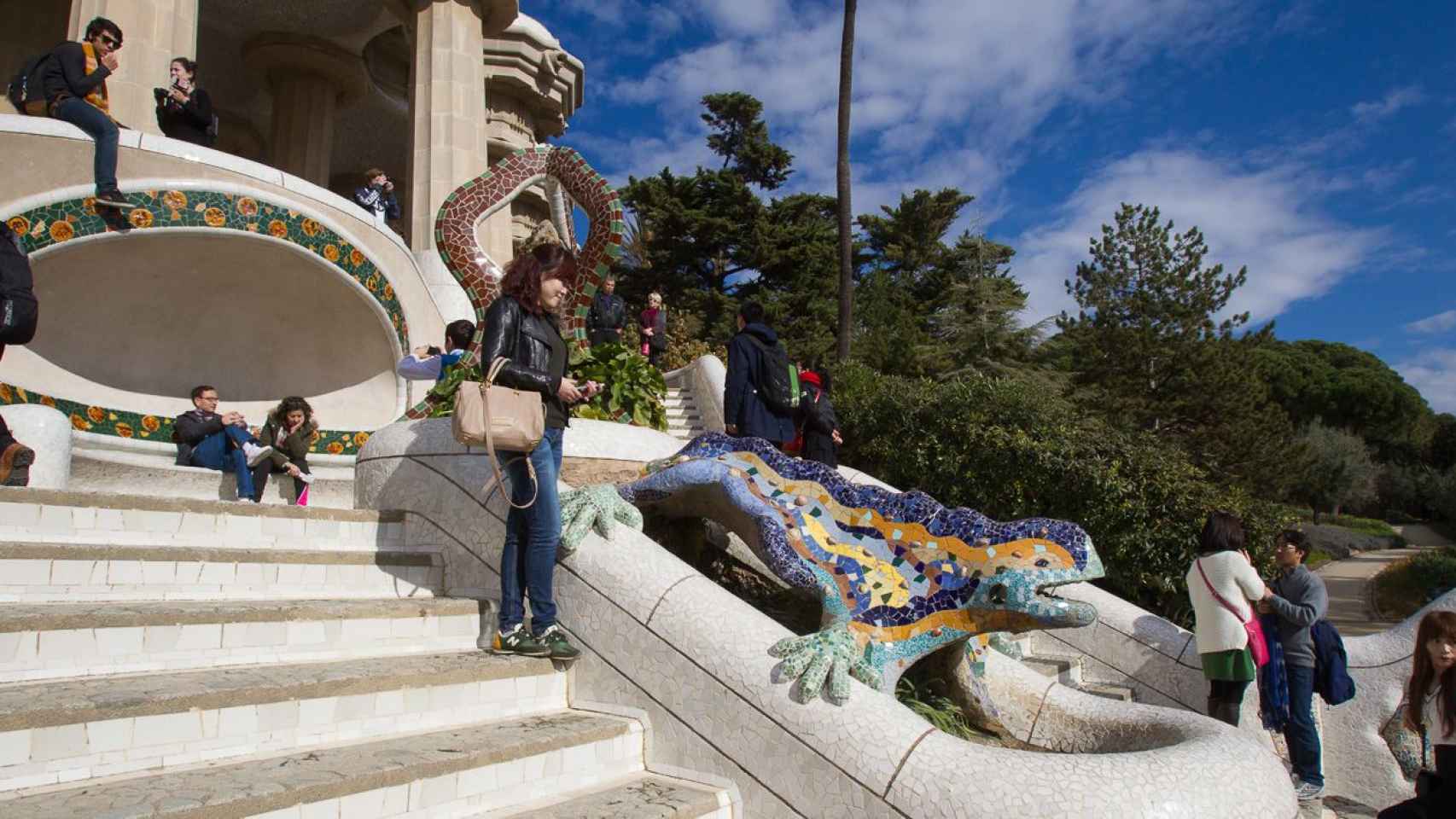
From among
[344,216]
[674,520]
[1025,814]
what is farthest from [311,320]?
[1025,814]

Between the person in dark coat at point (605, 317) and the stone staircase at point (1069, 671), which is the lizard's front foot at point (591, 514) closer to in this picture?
the stone staircase at point (1069, 671)

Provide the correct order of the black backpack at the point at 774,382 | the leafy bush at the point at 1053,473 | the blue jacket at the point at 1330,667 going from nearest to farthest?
the blue jacket at the point at 1330,667
the black backpack at the point at 774,382
the leafy bush at the point at 1053,473

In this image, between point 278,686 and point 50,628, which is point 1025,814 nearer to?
point 278,686

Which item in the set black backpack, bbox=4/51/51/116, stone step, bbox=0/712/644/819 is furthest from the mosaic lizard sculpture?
black backpack, bbox=4/51/51/116

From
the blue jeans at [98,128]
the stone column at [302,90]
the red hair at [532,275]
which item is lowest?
the red hair at [532,275]

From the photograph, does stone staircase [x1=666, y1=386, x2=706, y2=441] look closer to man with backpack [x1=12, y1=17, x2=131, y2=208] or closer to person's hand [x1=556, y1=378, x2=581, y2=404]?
man with backpack [x1=12, y1=17, x2=131, y2=208]

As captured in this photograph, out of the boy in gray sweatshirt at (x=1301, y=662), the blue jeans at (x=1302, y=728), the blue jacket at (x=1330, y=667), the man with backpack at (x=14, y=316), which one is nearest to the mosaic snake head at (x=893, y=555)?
the boy in gray sweatshirt at (x=1301, y=662)

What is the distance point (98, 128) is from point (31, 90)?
62cm

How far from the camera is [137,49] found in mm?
9234

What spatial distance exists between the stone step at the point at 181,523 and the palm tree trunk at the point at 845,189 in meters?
14.9

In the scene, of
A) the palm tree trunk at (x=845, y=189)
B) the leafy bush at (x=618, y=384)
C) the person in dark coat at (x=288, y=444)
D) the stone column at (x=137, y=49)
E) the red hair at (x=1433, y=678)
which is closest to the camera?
the red hair at (x=1433, y=678)

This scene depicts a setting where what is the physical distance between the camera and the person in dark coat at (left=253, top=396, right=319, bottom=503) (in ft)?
21.6

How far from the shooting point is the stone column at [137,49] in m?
9.06

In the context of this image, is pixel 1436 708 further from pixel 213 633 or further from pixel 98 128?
pixel 98 128
